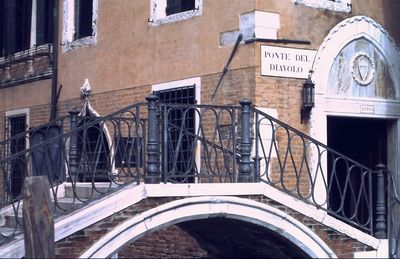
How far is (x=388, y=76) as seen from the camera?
10805 millimetres

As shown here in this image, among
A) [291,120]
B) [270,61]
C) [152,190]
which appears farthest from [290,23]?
[152,190]

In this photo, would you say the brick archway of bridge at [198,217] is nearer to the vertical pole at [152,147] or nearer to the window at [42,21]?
the vertical pole at [152,147]

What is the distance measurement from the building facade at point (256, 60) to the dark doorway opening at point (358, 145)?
0.06 ft

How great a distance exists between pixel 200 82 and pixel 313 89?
1.45 meters

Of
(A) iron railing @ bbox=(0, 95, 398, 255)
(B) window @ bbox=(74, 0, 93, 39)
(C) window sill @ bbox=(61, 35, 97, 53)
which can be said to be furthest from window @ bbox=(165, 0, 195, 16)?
(B) window @ bbox=(74, 0, 93, 39)

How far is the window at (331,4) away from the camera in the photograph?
33.0 ft

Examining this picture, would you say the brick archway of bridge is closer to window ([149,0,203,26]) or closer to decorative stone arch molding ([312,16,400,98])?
decorative stone arch molding ([312,16,400,98])

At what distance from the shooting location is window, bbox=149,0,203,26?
10555 mm

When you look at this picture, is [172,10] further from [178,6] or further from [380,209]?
[380,209]

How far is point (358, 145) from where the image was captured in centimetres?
1152

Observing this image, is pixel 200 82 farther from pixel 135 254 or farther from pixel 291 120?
pixel 135 254

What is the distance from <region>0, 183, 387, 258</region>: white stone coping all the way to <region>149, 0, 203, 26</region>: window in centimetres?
311

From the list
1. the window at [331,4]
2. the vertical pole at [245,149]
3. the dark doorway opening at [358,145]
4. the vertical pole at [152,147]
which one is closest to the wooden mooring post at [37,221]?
the vertical pole at [152,147]

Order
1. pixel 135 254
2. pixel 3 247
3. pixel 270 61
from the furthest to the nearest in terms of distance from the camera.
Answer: pixel 135 254 → pixel 270 61 → pixel 3 247
